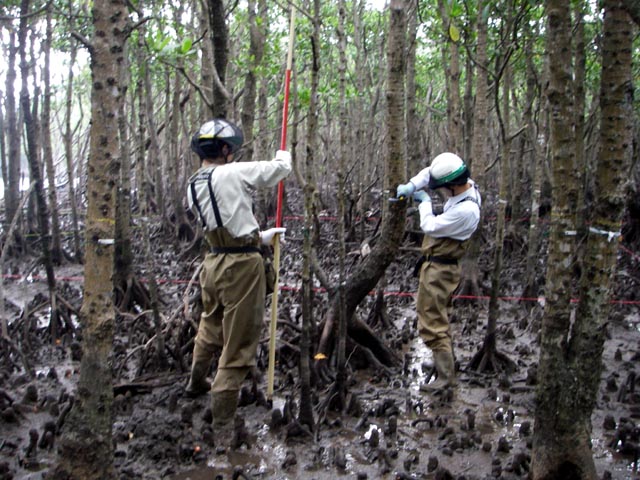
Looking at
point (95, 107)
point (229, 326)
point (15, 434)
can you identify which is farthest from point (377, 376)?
Answer: point (95, 107)

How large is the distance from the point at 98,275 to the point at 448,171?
2.82 meters

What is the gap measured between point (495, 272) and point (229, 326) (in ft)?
7.23

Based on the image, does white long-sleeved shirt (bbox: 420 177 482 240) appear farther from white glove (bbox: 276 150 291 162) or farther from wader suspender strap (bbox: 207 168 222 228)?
wader suspender strap (bbox: 207 168 222 228)

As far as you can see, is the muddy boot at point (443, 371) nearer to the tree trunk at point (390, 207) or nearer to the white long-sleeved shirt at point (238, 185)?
the tree trunk at point (390, 207)

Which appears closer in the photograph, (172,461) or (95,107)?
(95,107)

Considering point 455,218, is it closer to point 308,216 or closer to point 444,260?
point 444,260

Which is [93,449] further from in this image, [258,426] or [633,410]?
[633,410]

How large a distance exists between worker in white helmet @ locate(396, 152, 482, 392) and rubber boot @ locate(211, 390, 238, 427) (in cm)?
160

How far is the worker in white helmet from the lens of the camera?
4.82 metres

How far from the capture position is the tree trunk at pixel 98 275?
2.91 metres

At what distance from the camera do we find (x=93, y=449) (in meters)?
2.94

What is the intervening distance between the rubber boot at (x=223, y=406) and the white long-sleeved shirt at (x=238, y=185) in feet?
3.41

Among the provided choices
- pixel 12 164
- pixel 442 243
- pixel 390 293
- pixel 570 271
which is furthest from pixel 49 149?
pixel 570 271

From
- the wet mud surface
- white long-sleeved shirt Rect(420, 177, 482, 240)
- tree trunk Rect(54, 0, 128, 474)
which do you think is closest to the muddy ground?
the wet mud surface
